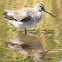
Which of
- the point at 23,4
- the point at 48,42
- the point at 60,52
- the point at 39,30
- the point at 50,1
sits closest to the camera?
the point at 60,52

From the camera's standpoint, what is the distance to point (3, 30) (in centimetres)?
878

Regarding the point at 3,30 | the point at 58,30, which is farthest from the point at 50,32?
the point at 3,30

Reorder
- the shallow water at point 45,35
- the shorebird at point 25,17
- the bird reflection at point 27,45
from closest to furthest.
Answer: the shallow water at point 45,35, the bird reflection at point 27,45, the shorebird at point 25,17

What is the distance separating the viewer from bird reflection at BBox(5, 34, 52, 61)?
630 centimetres

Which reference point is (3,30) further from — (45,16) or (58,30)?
(45,16)

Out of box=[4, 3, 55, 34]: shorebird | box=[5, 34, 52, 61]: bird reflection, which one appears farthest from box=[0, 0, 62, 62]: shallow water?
box=[4, 3, 55, 34]: shorebird

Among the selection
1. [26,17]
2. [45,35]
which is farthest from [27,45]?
[26,17]

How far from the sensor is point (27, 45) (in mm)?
7223

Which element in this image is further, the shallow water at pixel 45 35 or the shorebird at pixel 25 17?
the shorebird at pixel 25 17

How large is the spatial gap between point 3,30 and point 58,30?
85.2 inches

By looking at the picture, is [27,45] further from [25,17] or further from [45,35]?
[25,17]

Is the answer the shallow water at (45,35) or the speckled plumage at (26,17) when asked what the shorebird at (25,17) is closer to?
the speckled plumage at (26,17)

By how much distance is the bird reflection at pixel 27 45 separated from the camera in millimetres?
6299

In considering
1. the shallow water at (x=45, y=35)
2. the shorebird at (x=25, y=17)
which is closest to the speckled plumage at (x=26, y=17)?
the shorebird at (x=25, y=17)
